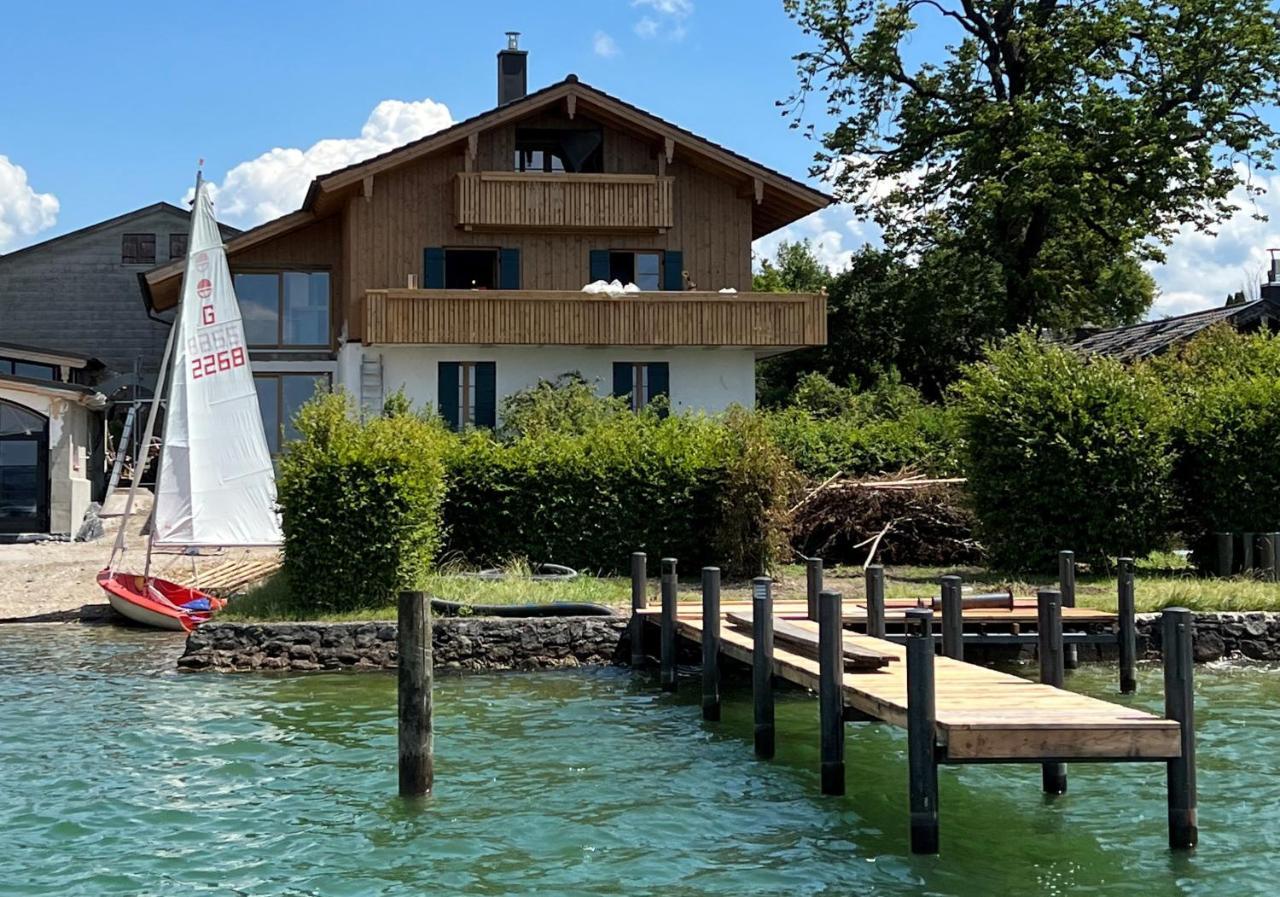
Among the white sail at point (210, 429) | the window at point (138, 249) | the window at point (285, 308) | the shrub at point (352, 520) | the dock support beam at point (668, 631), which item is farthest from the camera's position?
the window at point (138, 249)

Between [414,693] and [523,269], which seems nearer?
[414,693]

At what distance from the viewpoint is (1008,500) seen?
77.6 ft

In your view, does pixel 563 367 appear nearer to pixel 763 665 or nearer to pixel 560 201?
pixel 560 201

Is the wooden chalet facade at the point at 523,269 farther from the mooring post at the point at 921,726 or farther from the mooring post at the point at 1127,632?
the mooring post at the point at 921,726

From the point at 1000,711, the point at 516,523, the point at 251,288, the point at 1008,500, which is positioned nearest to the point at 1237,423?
the point at 1008,500

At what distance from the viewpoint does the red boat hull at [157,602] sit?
22719 millimetres

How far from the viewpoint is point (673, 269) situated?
37594 mm

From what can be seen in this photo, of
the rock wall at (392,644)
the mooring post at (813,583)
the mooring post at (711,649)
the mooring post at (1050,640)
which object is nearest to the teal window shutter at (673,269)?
the rock wall at (392,644)

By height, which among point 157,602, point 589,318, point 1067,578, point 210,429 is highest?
point 589,318

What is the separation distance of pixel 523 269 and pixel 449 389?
3.54m

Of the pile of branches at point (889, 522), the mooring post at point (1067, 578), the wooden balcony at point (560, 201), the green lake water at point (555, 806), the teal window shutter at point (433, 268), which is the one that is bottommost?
the green lake water at point (555, 806)

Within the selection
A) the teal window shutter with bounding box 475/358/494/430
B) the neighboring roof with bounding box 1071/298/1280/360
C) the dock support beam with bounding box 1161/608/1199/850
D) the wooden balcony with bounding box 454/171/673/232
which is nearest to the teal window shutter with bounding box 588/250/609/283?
the wooden balcony with bounding box 454/171/673/232

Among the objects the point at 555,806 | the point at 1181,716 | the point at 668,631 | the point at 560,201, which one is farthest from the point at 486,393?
the point at 1181,716

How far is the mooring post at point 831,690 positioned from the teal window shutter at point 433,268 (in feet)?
83.3
